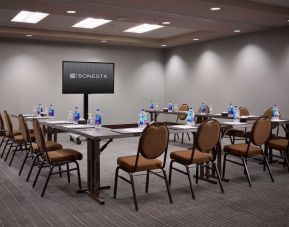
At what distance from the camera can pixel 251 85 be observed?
8219mm

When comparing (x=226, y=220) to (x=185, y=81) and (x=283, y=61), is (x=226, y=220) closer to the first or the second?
(x=283, y=61)

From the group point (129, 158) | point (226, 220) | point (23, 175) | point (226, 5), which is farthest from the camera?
point (226, 5)

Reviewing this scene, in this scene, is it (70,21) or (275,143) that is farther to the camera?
(70,21)

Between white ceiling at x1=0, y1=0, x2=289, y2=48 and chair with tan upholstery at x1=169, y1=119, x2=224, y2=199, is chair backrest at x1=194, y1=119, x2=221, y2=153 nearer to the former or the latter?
chair with tan upholstery at x1=169, y1=119, x2=224, y2=199

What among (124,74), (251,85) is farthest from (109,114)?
(251,85)

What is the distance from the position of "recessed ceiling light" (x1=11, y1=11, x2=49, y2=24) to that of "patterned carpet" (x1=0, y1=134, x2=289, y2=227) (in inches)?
137

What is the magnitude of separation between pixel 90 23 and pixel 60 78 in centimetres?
234

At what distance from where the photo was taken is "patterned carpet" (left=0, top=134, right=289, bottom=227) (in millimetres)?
3078

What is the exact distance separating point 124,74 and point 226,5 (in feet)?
17.6

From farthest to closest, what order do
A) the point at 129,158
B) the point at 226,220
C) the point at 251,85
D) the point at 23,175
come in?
the point at 251,85 → the point at 23,175 → the point at 129,158 → the point at 226,220

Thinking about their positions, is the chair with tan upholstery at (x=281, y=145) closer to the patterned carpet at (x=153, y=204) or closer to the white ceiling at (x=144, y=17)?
the patterned carpet at (x=153, y=204)

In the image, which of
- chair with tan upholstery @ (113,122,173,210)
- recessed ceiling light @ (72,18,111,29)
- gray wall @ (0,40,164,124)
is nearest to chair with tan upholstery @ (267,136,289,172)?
A: chair with tan upholstery @ (113,122,173,210)


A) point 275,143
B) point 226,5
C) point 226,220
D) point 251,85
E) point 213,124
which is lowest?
point 226,220

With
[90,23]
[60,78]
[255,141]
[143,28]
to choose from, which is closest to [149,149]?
[255,141]
